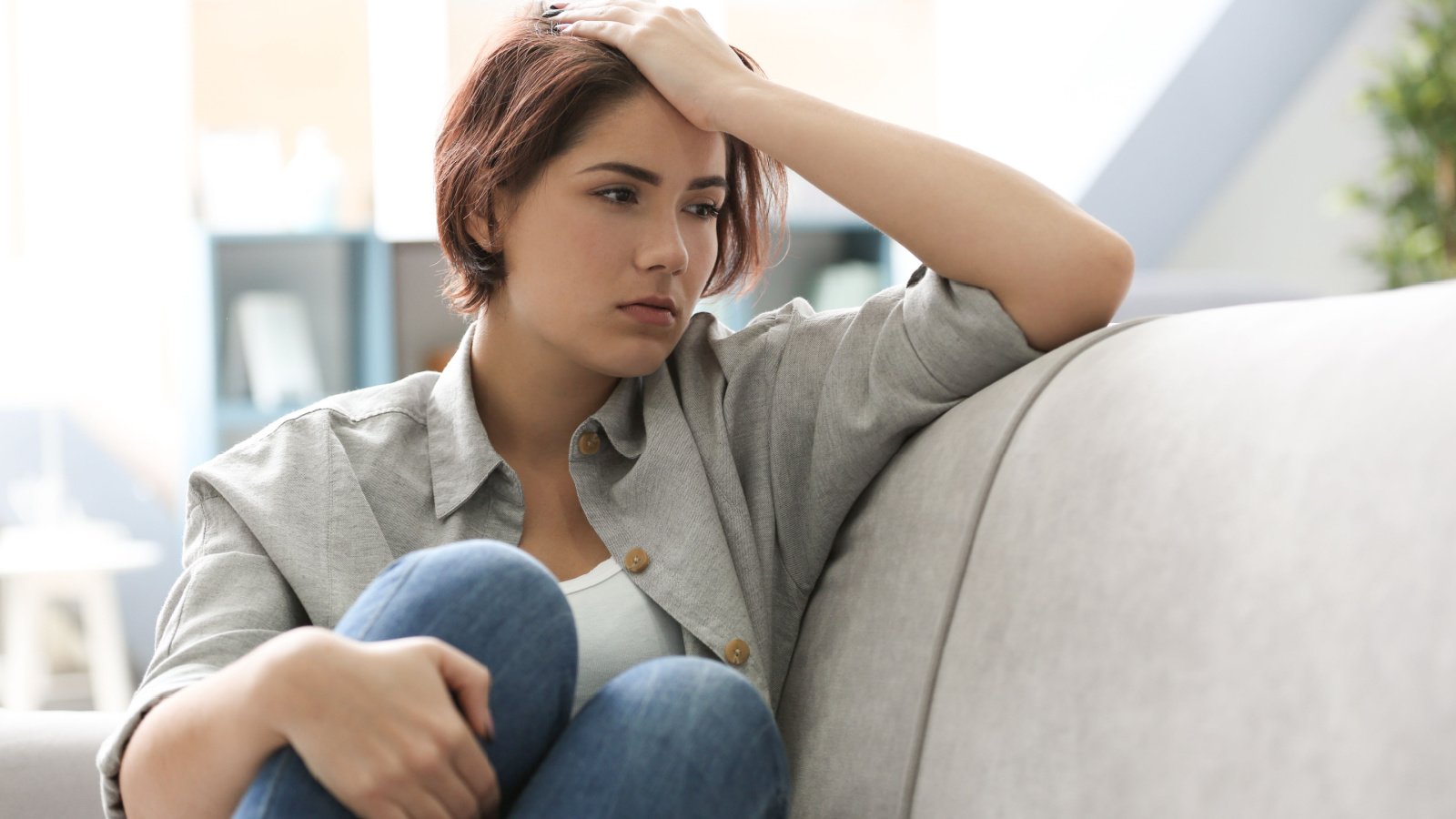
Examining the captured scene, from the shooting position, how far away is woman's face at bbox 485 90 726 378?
1090mm

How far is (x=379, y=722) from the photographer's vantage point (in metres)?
0.69

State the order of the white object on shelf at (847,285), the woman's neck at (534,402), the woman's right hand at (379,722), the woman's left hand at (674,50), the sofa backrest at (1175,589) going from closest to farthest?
the sofa backrest at (1175,589) < the woman's right hand at (379,722) < the woman's left hand at (674,50) < the woman's neck at (534,402) < the white object on shelf at (847,285)

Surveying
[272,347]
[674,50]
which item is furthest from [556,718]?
[272,347]

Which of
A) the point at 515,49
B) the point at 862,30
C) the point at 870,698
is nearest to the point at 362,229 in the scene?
the point at 862,30

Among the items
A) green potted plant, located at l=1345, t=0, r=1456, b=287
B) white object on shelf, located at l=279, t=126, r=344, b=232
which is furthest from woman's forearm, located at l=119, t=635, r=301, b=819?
green potted plant, located at l=1345, t=0, r=1456, b=287

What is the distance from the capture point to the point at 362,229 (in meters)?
3.54

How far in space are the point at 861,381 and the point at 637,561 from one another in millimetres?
221

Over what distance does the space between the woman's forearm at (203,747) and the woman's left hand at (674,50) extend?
550 mm

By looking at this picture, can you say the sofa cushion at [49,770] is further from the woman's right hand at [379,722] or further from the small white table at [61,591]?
the small white table at [61,591]

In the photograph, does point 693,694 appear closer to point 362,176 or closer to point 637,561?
point 637,561

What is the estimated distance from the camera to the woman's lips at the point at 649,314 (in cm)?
110

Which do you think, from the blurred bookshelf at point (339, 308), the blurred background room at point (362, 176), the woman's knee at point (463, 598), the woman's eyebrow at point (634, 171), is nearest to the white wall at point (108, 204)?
the blurred background room at point (362, 176)

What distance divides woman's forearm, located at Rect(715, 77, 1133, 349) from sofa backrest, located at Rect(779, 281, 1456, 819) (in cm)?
7

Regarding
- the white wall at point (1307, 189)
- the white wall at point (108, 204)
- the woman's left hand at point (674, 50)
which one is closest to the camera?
the woman's left hand at point (674, 50)
